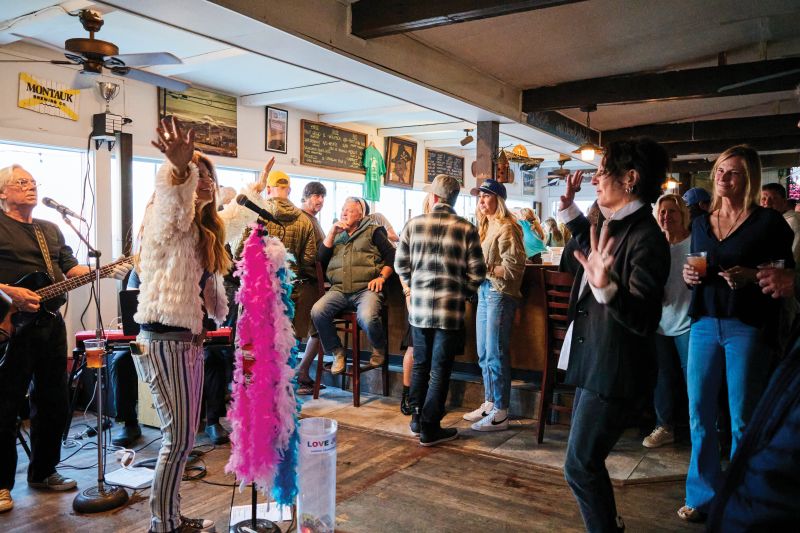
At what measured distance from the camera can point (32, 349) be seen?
3.10 metres

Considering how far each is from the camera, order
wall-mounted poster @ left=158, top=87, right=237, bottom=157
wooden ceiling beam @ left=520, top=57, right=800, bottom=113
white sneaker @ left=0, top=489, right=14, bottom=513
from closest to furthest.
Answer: white sneaker @ left=0, top=489, right=14, bottom=513 → wooden ceiling beam @ left=520, top=57, right=800, bottom=113 → wall-mounted poster @ left=158, top=87, right=237, bottom=157

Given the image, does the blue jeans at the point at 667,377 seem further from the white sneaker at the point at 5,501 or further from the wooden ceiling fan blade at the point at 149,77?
the wooden ceiling fan blade at the point at 149,77

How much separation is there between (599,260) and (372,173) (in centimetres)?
829

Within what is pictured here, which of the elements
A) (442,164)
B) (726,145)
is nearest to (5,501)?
(442,164)

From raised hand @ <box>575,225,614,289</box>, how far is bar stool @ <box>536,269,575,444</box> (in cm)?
174

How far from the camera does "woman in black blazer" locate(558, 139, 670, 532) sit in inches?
73.0

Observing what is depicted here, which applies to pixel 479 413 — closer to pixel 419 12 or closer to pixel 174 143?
pixel 419 12

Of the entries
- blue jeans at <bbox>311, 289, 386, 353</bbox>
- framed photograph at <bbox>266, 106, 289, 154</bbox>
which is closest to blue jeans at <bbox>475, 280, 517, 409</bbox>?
blue jeans at <bbox>311, 289, 386, 353</bbox>

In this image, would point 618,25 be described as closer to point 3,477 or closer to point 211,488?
point 211,488

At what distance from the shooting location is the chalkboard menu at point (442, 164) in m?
11.6

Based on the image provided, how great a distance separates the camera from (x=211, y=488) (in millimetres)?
3191

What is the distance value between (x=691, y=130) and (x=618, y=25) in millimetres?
5145

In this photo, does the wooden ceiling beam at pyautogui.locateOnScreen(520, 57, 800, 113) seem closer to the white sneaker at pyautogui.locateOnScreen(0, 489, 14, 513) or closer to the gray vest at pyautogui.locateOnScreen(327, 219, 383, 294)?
the gray vest at pyautogui.locateOnScreen(327, 219, 383, 294)

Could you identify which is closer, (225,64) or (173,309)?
(173,309)
